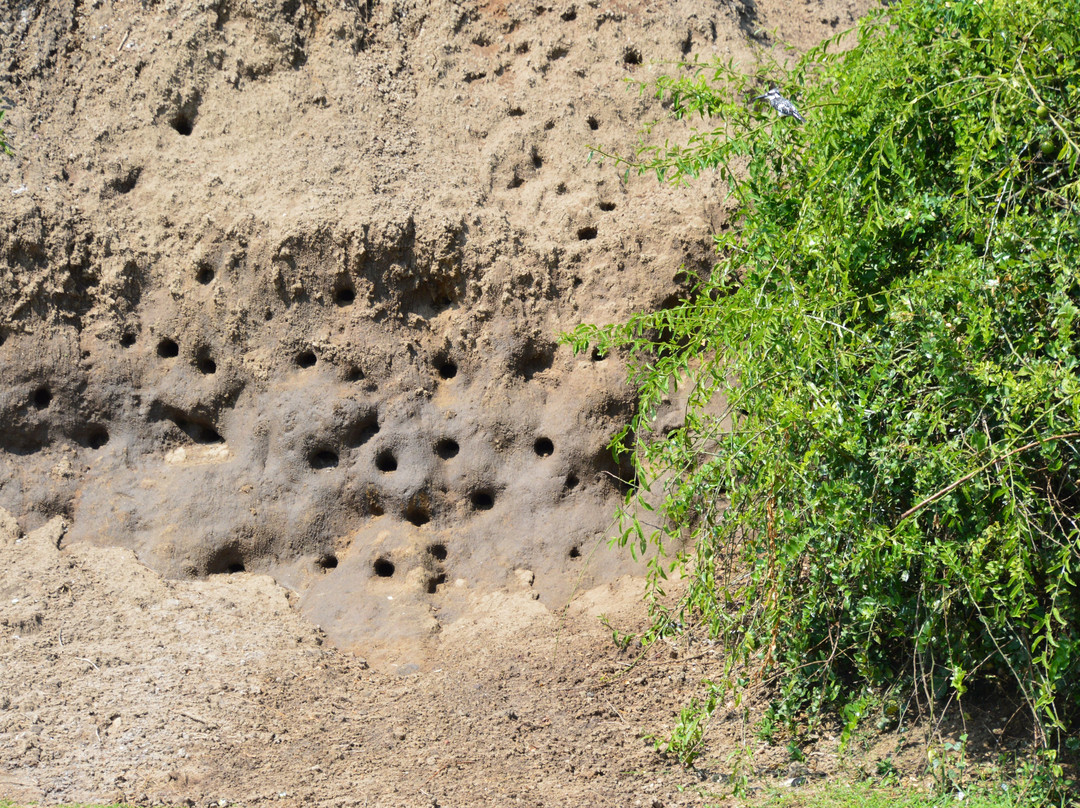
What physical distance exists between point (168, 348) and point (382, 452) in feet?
4.74

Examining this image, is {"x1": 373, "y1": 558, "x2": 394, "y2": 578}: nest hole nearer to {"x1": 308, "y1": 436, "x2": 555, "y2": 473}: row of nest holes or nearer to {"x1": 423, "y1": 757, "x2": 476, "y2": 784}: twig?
{"x1": 308, "y1": 436, "x2": 555, "y2": 473}: row of nest holes

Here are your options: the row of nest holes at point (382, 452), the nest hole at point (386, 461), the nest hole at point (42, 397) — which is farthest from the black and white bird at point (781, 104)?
the nest hole at point (42, 397)

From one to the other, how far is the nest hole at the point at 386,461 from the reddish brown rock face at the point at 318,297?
15mm

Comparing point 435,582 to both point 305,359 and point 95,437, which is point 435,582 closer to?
point 305,359

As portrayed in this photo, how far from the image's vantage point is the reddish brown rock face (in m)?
5.31

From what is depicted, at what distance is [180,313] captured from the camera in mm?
5543

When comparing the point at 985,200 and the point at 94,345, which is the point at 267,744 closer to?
the point at 94,345

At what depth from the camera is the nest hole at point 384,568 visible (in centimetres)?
521

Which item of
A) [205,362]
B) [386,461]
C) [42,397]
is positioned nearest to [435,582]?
[386,461]

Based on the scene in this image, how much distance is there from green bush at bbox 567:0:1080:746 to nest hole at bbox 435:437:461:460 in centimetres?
170

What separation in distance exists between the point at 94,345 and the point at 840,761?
14.8 feet

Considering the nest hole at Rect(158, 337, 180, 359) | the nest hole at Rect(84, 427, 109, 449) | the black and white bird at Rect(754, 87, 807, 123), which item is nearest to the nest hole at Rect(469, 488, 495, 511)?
the nest hole at Rect(158, 337, 180, 359)

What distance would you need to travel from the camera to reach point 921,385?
10.5 feet

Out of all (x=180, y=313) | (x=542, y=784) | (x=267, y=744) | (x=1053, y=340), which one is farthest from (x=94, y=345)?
(x=1053, y=340)
